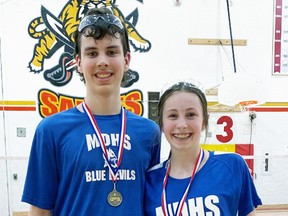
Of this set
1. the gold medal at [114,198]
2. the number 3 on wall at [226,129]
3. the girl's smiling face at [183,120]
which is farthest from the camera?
the number 3 on wall at [226,129]

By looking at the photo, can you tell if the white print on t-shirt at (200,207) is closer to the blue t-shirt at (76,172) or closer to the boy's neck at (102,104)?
the blue t-shirt at (76,172)

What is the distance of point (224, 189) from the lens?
3.72ft

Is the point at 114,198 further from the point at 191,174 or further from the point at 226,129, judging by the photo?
the point at 226,129

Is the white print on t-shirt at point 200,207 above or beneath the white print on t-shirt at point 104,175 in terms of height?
beneath

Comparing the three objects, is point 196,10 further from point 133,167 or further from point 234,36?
point 133,167

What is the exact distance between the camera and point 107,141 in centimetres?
111

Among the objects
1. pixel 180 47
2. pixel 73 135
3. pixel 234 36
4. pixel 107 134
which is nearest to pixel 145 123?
pixel 107 134

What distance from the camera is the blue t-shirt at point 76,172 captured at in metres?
1.06

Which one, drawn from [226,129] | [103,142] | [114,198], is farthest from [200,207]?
[226,129]

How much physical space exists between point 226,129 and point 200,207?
2.62 meters

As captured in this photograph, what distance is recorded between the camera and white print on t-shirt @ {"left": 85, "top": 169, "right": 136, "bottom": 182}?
105cm

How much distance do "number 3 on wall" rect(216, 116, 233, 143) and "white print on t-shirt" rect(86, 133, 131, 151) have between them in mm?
2620

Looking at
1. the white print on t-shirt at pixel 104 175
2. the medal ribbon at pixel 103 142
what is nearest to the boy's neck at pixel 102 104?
the medal ribbon at pixel 103 142

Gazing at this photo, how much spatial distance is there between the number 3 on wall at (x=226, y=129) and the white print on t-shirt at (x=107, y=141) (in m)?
2.62
